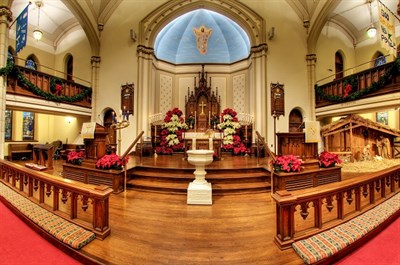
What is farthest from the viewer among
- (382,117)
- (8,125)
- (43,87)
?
(382,117)

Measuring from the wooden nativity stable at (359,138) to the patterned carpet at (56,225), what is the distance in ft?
34.6

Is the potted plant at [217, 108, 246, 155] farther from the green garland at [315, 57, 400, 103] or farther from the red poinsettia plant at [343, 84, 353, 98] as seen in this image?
the red poinsettia plant at [343, 84, 353, 98]

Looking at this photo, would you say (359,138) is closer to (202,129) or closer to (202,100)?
(202,129)

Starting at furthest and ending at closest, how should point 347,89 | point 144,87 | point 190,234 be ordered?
point 144,87, point 347,89, point 190,234

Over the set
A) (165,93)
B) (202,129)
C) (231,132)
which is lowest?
(231,132)

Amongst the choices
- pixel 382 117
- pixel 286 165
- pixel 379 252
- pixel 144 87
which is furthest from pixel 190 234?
pixel 382 117

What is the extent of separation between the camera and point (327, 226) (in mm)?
2412

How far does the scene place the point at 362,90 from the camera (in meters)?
7.42

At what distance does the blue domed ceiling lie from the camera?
11211mm

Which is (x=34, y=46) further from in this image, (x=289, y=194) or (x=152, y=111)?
(x=289, y=194)

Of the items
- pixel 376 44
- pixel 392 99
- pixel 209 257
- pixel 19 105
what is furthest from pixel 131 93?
pixel 376 44

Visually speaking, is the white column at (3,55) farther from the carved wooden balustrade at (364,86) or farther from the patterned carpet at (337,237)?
the carved wooden balustrade at (364,86)

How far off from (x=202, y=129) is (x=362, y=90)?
6859 millimetres

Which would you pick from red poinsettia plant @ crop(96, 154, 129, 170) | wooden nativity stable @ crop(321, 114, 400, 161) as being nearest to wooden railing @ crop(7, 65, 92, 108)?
red poinsettia plant @ crop(96, 154, 129, 170)
